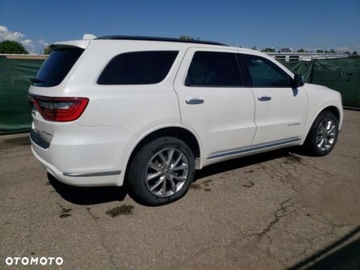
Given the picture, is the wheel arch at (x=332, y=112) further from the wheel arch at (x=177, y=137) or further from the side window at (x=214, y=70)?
the wheel arch at (x=177, y=137)

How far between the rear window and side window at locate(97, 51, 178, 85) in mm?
357

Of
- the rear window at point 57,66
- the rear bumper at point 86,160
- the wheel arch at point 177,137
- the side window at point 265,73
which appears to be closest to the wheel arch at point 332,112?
the side window at point 265,73

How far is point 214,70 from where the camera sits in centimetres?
383

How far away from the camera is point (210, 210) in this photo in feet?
11.1

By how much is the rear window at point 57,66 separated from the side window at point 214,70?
1.26 m

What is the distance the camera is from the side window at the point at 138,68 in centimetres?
302

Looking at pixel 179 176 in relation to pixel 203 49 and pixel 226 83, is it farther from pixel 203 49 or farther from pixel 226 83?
pixel 203 49

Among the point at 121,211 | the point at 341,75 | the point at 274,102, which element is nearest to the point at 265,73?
the point at 274,102

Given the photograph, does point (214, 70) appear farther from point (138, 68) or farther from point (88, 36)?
point (88, 36)

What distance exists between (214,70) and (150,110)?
114 centimetres

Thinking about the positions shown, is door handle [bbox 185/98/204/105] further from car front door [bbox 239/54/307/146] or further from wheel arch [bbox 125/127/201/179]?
car front door [bbox 239/54/307/146]

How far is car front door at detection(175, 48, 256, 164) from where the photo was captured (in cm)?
348

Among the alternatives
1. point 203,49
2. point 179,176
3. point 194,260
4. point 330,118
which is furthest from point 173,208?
point 330,118

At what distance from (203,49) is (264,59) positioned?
1128 millimetres
